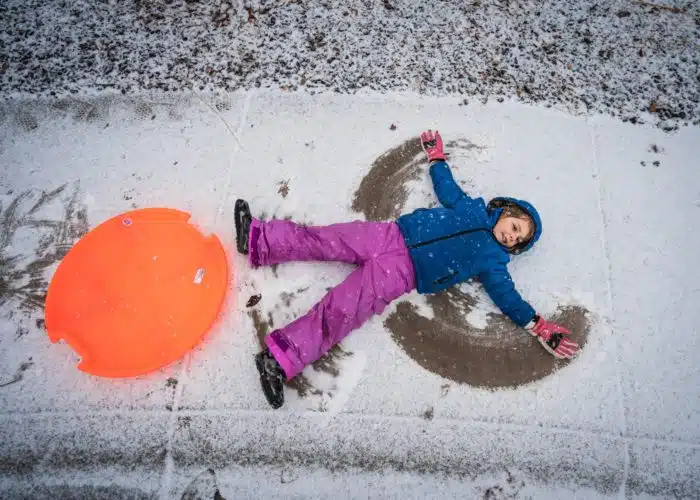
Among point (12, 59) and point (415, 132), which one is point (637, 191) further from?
point (12, 59)

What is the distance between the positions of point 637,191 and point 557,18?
126cm

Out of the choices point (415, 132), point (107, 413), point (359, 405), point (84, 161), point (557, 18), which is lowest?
point (107, 413)

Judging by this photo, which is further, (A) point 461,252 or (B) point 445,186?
(B) point 445,186

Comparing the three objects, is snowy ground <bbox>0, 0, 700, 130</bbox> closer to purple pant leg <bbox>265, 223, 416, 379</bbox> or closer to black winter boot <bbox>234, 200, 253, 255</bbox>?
black winter boot <bbox>234, 200, 253, 255</bbox>

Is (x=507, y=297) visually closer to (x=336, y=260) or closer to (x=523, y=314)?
(x=523, y=314)

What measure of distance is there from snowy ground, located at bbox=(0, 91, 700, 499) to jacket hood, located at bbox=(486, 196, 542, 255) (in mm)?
168

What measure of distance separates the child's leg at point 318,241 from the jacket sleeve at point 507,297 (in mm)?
526

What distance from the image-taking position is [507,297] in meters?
2.24

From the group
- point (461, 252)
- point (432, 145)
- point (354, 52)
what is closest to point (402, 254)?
point (461, 252)

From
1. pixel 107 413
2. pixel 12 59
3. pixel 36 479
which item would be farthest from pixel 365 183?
pixel 12 59

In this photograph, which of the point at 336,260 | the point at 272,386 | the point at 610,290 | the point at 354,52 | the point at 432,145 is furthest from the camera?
the point at 354,52

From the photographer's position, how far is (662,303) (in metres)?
2.47

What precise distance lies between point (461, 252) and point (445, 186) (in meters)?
0.40

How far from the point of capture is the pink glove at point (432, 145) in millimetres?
2570
